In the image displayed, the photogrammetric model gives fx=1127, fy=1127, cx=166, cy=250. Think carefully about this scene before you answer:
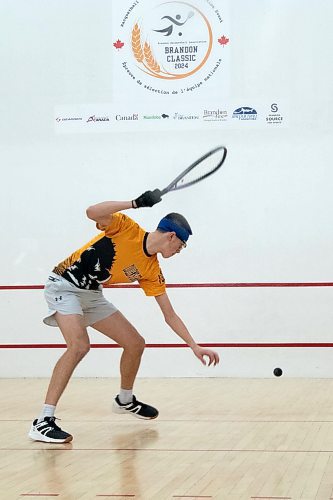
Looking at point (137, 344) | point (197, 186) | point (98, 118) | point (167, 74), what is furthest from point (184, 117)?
point (137, 344)

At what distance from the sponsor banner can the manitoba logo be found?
251mm

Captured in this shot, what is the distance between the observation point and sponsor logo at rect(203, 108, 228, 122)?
7395 mm

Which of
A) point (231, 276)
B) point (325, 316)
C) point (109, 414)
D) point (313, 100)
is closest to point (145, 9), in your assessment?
point (313, 100)

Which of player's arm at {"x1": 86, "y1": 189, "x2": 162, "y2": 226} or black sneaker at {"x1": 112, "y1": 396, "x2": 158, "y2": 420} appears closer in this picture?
player's arm at {"x1": 86, "y1": 189, "x2": 162, "y2": 226}

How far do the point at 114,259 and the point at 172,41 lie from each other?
319 cm

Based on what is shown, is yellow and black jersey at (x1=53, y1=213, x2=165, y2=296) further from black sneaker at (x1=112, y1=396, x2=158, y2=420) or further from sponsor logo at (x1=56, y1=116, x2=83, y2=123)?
sponsor logo at (x1=56, y1=116, x2=83, y2=123)

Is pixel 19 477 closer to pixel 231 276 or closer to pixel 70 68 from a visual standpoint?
pixel 231 276

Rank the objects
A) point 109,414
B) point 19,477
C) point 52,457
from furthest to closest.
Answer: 1. point 109,414
2. point 52,457
3. point 19,477

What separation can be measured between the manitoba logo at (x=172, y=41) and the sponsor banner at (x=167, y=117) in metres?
0.25

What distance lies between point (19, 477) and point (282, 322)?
13.2 feet

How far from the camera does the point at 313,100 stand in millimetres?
7301

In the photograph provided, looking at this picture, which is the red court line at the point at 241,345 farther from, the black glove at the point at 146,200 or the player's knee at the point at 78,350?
the black glove at the point at 146,200

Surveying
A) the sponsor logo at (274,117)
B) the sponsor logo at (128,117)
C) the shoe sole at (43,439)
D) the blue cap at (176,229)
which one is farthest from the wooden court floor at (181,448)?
the sponsor logo at (128,117)

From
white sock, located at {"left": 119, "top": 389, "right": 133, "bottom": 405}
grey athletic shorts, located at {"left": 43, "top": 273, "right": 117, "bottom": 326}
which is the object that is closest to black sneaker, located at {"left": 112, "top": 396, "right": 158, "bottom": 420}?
white sock, located at {"left": 119, "top": 389, "right": 133, "bottom": 405}
